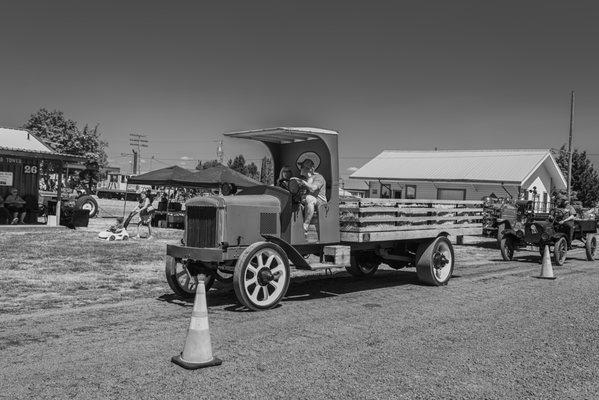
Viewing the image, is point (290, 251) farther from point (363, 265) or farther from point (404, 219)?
point (363, 265)

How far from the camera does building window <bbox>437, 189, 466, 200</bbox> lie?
37188mm

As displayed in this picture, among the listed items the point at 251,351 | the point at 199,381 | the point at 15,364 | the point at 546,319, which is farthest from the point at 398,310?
the point at 15,364

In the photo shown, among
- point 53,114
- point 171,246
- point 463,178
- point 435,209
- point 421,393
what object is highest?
point 53,114

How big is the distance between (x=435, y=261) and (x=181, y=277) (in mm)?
4582

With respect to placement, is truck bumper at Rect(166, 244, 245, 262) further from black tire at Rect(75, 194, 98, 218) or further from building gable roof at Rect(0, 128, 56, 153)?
building gable roof at Rect(0, 128, 56, 153)

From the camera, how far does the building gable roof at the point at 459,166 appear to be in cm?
3566

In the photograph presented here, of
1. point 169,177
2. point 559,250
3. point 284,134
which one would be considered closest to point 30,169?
point 169,177

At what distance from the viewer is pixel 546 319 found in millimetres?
7809

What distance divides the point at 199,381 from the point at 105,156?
164 feet

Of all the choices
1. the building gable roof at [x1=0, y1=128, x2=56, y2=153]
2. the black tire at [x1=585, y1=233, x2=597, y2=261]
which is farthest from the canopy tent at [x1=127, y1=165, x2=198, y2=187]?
the black tire at [x1=585, y1=233, x2=597, y2=261]

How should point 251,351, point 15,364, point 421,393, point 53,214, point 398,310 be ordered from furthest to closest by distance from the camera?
point 53,214 → point 398,310 → point 251,351 → point 15,364 → point 421,393

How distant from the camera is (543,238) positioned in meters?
15.4

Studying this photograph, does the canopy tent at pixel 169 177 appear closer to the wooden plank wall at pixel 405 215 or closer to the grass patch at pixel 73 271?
the grass patch at pixel 73 271

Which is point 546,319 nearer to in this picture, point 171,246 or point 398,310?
point 398,310
